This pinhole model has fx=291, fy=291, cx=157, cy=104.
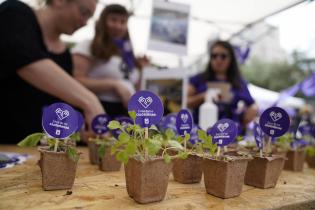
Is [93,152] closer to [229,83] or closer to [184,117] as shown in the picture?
[184,117]

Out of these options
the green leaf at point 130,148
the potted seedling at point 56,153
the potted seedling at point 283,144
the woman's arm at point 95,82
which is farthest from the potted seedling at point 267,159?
the woman's arm at point 95,82

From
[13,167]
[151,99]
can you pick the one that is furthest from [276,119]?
[13,167]

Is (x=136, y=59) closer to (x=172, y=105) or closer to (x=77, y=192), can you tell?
(x=172, y=105)

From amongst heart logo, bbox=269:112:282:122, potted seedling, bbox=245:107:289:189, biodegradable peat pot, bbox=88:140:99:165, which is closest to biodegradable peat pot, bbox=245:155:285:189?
potted seedling, bbox=245:107:289:189

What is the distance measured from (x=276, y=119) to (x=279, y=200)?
0.28m

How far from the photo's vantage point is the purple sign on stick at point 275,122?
96cm

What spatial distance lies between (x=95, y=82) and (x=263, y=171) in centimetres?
118

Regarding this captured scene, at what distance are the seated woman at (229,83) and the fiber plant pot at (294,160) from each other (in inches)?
25.2

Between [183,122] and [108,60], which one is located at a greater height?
[108,60]

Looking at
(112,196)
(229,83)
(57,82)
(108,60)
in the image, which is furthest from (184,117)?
(229,83)

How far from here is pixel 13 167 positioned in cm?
104

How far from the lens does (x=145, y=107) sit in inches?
31.0

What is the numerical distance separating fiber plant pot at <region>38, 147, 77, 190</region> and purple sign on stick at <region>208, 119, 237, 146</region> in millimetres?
430

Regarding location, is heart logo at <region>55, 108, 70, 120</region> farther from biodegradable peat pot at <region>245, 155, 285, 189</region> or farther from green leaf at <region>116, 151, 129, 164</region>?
biodegradable peat pot at <region>245, 155, 285, 189</region>
